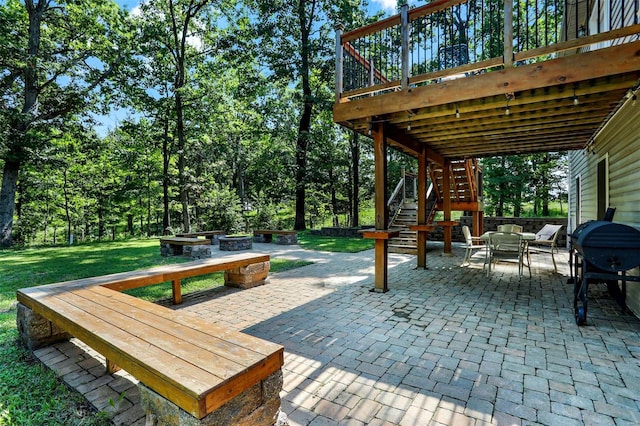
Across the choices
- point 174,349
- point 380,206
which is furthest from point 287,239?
point 174,349

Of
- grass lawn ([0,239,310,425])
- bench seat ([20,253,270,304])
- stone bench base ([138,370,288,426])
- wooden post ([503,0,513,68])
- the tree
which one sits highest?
the tree

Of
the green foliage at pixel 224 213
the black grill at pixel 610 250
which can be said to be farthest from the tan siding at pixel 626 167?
the green foliage at pixel 224 213

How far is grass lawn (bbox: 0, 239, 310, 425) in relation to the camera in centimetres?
195

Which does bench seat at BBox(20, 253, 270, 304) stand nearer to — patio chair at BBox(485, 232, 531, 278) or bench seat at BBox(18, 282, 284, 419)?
bench seat at BBox(18, 282, 284, 419)

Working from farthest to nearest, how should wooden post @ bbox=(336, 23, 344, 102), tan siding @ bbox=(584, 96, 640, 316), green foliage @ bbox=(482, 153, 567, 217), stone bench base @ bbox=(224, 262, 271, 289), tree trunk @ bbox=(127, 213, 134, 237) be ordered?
tree trunk @ bbox=(127, 213, 134, 237)
green foliage @ bbox=(482, 153, 567, 217)
stone bench base @ bbox=(224, 262, 271, 289)
wooden post @ bbox=(336, 23, 344, 102)
tan siding @ bbox=(584, 96, 640, 316)

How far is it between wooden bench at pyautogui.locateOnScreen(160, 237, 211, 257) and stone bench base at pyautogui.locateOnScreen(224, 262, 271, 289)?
8.15 feet

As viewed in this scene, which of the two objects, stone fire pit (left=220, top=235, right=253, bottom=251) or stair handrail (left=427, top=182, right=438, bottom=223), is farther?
stair handrail (left=427, top=182, right=438, bottom=223)

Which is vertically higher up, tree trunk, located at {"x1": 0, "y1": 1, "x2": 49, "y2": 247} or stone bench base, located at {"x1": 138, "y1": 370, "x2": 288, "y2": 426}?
tree trunk, located at {"x1": 0, "y1": 1, "x2": 49, "y2": 247}

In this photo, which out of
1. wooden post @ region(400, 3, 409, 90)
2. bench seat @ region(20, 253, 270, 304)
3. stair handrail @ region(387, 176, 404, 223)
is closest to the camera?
bench seat @ region(20, 253, 270, 304)

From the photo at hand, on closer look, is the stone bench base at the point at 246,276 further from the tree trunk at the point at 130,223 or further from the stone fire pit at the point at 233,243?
the tree trunk at the point at 130,223

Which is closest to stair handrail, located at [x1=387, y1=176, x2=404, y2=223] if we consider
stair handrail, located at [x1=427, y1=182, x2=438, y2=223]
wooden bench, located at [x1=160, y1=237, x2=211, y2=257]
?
stair handrail, located at [x1=427, y1=182, x2=438, y2=223]

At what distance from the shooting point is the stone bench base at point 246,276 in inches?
193

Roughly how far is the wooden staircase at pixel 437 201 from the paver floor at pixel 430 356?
4.06 m

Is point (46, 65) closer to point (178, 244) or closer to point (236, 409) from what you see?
point (178, 244)
